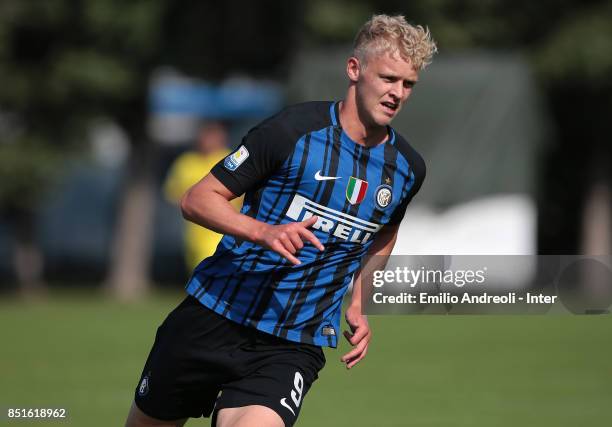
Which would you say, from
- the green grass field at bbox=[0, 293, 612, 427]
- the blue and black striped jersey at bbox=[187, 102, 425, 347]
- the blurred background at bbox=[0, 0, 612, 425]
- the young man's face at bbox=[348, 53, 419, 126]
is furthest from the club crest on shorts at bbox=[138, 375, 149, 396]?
the blurred background at bbox=[0, 0, 612, 425]

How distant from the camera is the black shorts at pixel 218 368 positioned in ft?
16.9

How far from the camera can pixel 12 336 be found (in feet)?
44.8

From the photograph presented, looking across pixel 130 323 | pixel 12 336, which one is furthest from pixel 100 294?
pixel 12 336

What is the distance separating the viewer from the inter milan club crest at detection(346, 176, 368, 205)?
508 centimetres

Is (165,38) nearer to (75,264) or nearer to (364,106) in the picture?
(75,264)

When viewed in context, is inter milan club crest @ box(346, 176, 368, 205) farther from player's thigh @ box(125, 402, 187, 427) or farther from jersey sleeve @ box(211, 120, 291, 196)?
player's thigh @ box(125, 402, 187, 427)

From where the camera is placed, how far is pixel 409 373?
10.7 meters

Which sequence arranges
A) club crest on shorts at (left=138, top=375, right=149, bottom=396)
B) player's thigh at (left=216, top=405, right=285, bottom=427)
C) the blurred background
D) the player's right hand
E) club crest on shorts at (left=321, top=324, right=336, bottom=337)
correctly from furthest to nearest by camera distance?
the blurred background
club crest on shorts at (left=138, top=375, right=149, bottom=396)
club crest on shorts at (left=321, top=324, right=336, bottom=337)
player's thigh at (left=216, top=405, right=285, bottom=427)
the player's right hand

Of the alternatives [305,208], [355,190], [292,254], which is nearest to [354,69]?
[355,190]

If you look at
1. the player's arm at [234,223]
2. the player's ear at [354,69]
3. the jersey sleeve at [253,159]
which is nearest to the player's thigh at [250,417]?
the player's arm at [234,223]

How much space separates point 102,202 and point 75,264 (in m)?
1.57

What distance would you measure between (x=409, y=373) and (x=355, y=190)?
5.80 metres

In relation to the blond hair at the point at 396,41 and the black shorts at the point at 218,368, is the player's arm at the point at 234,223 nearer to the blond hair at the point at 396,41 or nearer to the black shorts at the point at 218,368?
the black shorts at the point at 218,368

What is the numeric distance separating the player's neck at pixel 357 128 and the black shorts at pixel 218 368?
2.99ft
